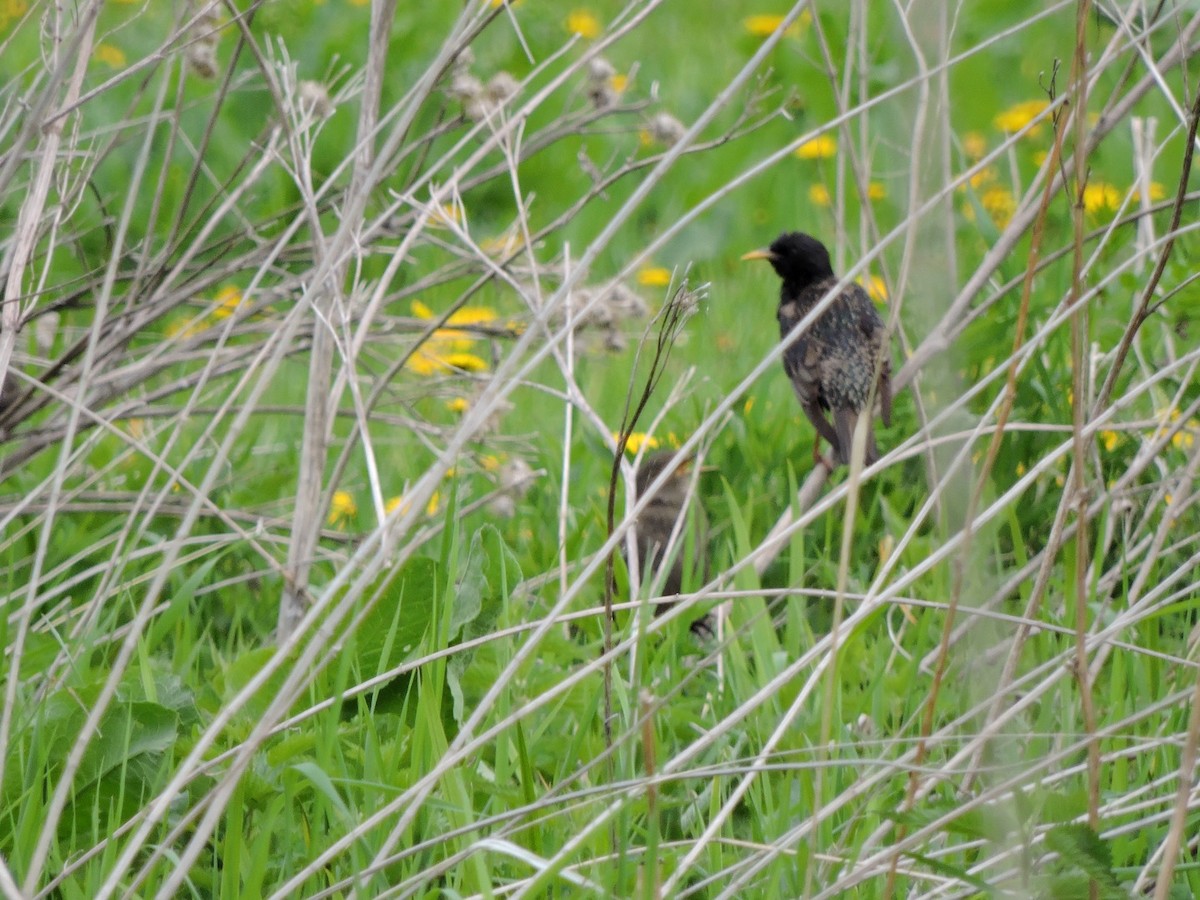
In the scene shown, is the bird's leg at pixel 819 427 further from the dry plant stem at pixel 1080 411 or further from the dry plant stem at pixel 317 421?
the dry plant stem at pixel 1080 411

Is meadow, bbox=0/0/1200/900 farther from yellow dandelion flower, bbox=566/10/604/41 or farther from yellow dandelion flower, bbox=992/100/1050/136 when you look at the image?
yellow dandelion flower, bbox=566/10/604/41

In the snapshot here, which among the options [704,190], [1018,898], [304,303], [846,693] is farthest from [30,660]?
[704,190]

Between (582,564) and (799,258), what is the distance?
2091 millimetres

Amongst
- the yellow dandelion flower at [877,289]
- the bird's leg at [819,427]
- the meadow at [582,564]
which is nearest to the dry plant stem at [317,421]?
the meadow at [582,564]

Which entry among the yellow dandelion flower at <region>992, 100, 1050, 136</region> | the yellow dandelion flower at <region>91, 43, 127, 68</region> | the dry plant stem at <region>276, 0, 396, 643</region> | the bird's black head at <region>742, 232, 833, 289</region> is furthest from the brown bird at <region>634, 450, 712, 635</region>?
the yellow dandelion flower at <region>91, 43, 127, 68</region>

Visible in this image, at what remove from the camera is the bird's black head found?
4688 millimetres

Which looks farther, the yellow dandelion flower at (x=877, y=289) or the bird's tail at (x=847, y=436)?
the yellow dandelion flower at (x=877, y=289)

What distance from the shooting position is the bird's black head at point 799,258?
4688 millimetres

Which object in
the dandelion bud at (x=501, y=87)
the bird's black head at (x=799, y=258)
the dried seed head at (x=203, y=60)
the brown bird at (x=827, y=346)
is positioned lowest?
the brown bird at (x=827, y=346)

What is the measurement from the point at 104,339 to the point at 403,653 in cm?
111

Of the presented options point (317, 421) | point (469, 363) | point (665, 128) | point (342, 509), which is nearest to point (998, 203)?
point (469, 363)

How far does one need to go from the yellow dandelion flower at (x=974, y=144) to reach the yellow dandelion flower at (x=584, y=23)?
7.05 feet

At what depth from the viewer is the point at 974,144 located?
7516 millimetres

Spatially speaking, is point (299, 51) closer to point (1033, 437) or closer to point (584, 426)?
point (584, 426)
